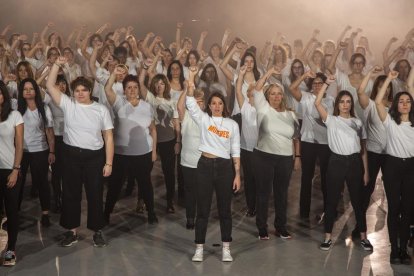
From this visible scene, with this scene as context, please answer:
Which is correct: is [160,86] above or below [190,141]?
above

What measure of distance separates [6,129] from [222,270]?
2.27 m

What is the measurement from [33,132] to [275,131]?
2474 mm

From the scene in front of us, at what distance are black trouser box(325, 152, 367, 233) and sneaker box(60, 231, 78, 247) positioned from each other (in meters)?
2.48

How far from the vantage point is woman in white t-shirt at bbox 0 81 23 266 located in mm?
5650

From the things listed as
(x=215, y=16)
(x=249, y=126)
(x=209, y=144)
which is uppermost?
(x=215, y=16)

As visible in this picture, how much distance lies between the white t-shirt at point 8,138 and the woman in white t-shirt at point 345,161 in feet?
9.33

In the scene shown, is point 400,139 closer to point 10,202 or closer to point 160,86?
point 160,86

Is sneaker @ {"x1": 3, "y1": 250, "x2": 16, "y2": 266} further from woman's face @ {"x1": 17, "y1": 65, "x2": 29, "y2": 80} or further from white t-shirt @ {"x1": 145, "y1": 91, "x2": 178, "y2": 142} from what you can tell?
woman's face @ {"x1": 17, "y1": 65, "x2": 29, "y2": 80}

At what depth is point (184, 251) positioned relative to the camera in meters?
6.15

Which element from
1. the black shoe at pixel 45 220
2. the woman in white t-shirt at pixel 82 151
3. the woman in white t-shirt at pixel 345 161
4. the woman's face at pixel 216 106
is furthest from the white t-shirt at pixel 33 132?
the woman in white t-shirt at pixel 345 161

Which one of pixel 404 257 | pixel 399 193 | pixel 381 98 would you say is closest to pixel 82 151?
pixel 381 98

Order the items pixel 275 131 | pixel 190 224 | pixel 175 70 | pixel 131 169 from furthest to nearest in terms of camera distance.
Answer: pixel 175 70 → pixel 131 169 → pixel 190 224 → pixel 275 131

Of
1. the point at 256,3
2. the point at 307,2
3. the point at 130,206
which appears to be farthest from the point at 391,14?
the point at 130,206

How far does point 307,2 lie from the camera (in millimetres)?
13297
